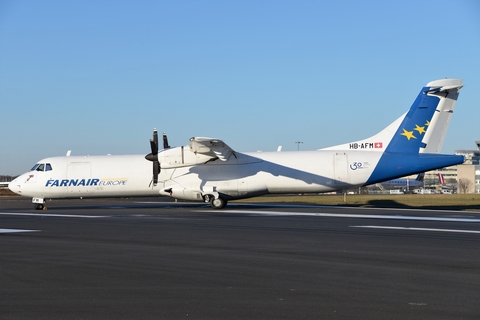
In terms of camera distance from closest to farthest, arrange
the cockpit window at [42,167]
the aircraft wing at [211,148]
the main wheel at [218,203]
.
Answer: the aircraft wing at [211,148]
the main wheel at [218,203]
the cockpit window at [42,167]

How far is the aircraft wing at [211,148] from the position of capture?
27.7m

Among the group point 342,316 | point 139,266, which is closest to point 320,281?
point 342,316

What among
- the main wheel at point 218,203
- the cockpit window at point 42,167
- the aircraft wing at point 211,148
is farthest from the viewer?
the cockpit window at point 42,167

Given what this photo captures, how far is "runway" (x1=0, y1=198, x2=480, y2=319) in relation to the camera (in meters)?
6.28

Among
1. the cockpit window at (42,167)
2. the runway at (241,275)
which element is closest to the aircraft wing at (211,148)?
the cockpit window at (42,167)

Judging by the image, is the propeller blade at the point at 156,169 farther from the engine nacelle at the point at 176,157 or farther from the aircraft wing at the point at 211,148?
the aircraft wing at the point at 211,148

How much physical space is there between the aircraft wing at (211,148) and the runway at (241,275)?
1331 cm

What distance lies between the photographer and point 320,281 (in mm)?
7910

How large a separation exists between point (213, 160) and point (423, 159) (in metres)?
11.7

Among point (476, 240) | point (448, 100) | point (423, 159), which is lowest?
point (476, 240)

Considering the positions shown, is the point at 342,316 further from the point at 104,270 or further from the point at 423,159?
the point at 423,159

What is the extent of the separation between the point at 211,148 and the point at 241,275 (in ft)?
67.5

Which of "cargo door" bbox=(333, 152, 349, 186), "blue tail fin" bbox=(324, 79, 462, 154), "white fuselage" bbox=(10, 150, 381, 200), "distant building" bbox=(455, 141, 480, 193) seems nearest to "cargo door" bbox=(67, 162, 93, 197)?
"white fuselage" bbox=(10, 150, 381, 200)

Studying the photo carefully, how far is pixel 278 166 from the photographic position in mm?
30188
